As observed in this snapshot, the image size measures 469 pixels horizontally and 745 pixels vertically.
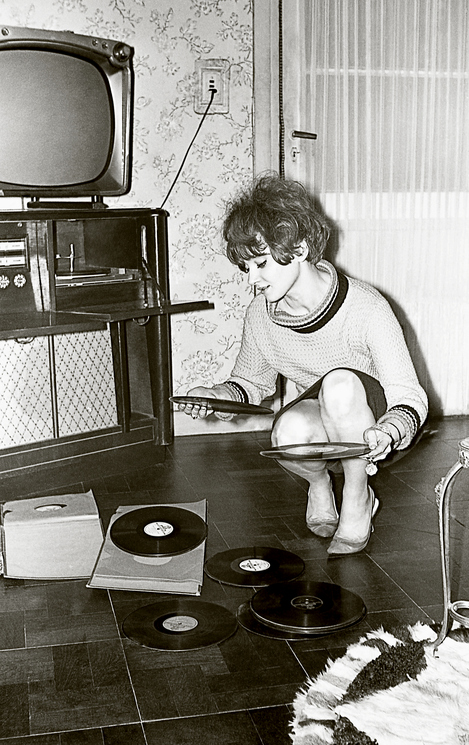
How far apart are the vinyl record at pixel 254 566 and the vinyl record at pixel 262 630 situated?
0.50 feet

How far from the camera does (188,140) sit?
133 inches

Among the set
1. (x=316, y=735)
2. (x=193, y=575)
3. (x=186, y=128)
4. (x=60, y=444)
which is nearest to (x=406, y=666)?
(x=316, y=735)

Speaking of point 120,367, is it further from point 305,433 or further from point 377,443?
point 377,443

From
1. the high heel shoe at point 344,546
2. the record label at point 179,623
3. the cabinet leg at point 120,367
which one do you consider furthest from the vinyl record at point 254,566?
the cabinet leg at point 120,367

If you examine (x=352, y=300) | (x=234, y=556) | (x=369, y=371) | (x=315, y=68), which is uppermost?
(x=315, y=68)

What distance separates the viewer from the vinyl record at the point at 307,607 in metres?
1.90

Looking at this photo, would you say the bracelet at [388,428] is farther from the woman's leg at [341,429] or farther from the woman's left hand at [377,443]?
the woman's leg at [341,429]

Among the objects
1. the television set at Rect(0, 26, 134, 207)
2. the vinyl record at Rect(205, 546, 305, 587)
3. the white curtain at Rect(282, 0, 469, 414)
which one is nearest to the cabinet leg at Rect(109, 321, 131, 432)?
the television set at Rect(0, 26, 134, 207)

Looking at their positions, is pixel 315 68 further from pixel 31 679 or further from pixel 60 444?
pixel 31 679

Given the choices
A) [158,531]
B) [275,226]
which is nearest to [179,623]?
[158,531]

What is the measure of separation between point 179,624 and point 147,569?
26 centimetres

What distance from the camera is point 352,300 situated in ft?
7.41

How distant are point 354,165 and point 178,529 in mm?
1808

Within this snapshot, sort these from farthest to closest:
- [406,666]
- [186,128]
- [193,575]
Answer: [186,128], [193,575], [406,666]
